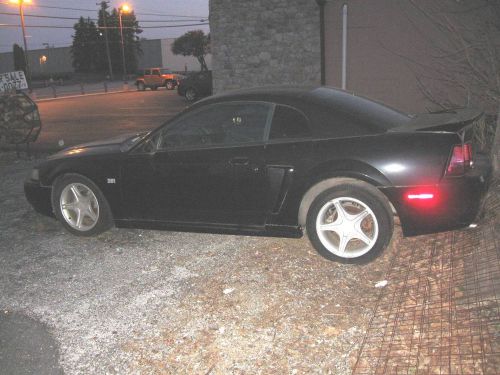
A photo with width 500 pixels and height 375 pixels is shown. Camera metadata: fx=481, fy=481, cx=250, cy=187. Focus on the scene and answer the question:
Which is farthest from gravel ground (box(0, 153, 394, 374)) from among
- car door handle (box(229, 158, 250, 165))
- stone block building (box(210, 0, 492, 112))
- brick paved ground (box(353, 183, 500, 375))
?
stone block building (box(210, 0, 492, 112))

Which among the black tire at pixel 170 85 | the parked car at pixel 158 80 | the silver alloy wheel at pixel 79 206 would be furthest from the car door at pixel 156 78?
the silver alloy wheel at pixel 79 206

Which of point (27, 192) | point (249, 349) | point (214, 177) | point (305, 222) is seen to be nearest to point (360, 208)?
point (305, 222)

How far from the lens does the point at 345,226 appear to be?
406cm

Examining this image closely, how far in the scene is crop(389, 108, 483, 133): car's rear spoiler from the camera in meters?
3.84

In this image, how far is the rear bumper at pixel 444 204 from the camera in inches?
147

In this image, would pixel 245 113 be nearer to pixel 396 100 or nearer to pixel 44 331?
pixel 44 331

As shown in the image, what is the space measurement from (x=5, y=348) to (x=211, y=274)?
1.67 meters

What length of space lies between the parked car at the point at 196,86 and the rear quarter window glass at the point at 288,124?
2236 centimetres

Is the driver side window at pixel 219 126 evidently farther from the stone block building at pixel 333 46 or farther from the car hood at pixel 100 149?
the stone block building at pixel 333 46

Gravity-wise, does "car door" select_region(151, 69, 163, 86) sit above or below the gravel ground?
above

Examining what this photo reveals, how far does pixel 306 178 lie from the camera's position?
4.11 metres

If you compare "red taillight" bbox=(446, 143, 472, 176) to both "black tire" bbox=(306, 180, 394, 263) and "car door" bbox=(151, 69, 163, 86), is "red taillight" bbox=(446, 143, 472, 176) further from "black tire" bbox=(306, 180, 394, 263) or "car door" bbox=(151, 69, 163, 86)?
"car door" bbox=(151, 69, 163, 86)

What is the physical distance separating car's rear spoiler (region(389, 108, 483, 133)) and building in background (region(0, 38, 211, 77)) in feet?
246

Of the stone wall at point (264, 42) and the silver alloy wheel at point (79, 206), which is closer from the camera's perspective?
the silver alloy wheel at point (79, 206)
